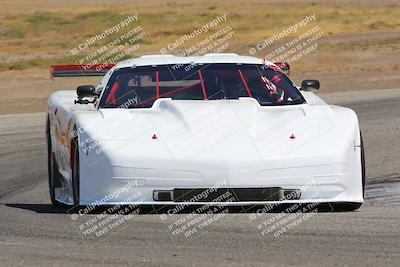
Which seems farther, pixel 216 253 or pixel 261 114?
pixel 261 114

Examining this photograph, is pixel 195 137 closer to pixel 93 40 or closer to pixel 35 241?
pixel 35 241

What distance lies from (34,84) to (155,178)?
21700 mm

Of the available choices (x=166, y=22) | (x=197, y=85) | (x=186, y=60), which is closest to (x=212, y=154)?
(x=197, y=85)

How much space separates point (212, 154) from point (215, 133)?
0.30 m

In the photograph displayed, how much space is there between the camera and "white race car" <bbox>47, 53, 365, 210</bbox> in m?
8.59

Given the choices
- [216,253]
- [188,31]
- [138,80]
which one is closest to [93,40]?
[188,31]

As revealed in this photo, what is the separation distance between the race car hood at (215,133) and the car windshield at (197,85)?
51cm

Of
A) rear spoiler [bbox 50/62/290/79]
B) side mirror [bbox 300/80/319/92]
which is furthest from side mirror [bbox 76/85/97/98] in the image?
rear spoiler [bbox 50/62/290/79]

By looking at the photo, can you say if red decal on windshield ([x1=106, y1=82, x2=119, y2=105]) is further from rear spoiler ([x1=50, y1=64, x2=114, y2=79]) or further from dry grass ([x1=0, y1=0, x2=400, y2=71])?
dry grass ([x1=0, y1=0, x2=400, y2=71])

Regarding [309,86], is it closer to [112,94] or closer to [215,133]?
[112,94]

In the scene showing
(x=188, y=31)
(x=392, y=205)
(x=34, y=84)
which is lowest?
(x=188, y=31)

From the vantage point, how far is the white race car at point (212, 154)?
28.2 feet

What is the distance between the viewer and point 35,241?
7660 mm

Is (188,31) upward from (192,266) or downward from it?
downward
